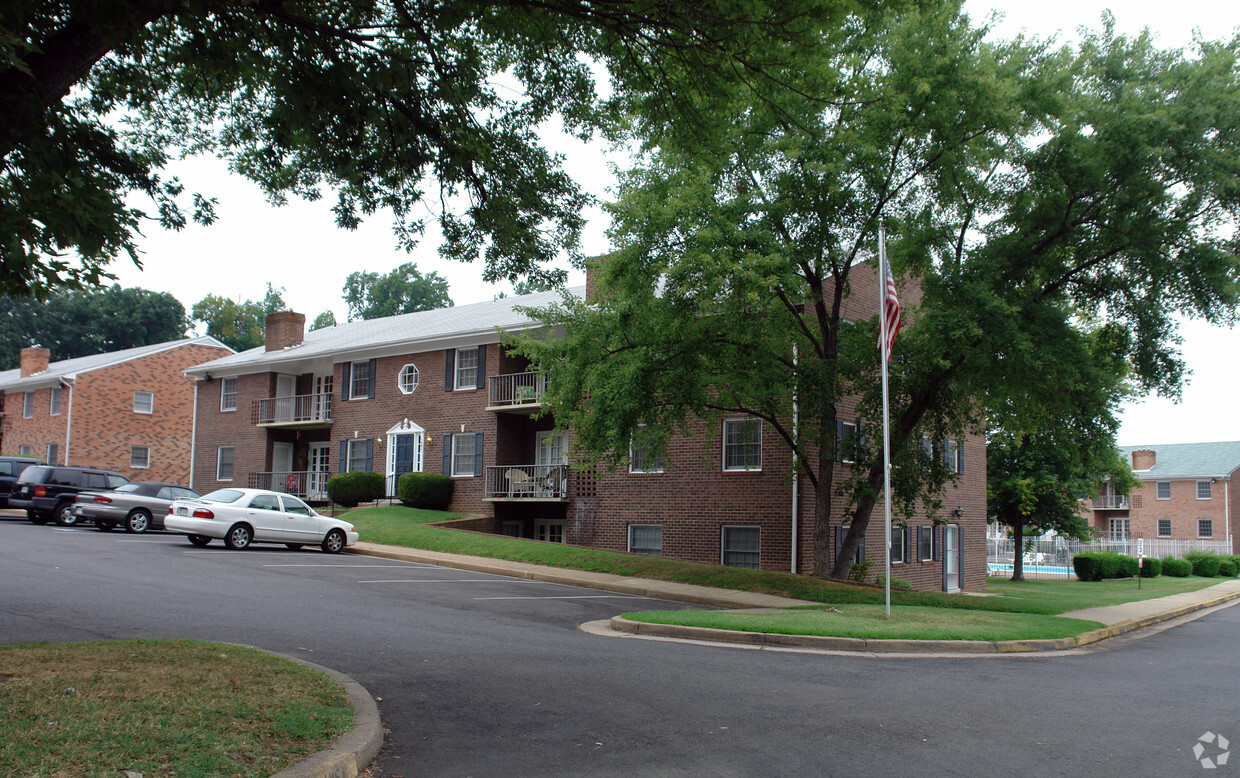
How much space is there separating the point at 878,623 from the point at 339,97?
396 inches

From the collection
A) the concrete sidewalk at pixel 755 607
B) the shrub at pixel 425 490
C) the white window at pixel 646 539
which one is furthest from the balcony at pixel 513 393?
the concrete sidewalk at pixel 755 607

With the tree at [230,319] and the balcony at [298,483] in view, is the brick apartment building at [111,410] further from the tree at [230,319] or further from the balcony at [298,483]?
the tree at [230,319]

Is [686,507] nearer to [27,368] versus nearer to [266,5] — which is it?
[266,5]

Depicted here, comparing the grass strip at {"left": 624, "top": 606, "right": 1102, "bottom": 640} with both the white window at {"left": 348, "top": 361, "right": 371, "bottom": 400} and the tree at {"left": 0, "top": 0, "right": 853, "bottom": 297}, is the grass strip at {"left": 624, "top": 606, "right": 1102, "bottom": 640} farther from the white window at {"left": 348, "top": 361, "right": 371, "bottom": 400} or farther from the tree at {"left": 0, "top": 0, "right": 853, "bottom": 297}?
the white window at {"left": 348, "top": 361, "right": 371, "bottom": 400}

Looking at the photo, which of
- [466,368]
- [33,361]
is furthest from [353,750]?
[33,361]

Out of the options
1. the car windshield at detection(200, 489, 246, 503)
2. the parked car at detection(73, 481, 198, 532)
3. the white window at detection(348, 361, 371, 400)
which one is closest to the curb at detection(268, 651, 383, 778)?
the car windshield at detection(200, 489, 246, 503)

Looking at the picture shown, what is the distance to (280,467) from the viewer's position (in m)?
36.2

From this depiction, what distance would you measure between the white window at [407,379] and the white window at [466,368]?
214 centimetres

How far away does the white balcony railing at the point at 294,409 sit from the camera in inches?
1350

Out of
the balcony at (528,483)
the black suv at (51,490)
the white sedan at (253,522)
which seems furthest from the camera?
the balcony at (528,483)

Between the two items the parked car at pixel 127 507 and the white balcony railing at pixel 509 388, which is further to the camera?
the white balcony railing at pixel 509 388

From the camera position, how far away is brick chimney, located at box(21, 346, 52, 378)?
148 feet

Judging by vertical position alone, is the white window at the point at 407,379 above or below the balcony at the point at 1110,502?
above

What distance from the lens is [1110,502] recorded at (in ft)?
215
